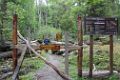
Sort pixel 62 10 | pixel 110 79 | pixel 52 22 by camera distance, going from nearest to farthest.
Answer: pixel 110 79 < pixel 62 10 < pixel 52 22

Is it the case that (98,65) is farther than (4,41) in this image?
No

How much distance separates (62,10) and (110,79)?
136 feet

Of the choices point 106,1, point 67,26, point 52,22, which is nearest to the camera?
point 106,1

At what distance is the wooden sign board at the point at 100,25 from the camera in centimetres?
1259

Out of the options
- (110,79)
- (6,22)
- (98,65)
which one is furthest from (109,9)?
(110,79)

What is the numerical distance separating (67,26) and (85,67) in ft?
92.1

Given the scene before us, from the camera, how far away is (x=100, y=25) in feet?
41.5

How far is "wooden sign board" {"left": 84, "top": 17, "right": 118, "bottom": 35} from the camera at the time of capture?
12594 millimetres

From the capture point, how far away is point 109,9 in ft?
84.8

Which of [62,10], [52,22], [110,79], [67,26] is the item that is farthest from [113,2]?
[52,22]

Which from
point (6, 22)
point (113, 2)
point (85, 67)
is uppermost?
point (113, 2)

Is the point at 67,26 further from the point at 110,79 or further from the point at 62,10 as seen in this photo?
the point at 110,79

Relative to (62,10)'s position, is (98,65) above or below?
below

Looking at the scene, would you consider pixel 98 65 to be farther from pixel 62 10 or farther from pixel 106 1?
pixel 62 10
